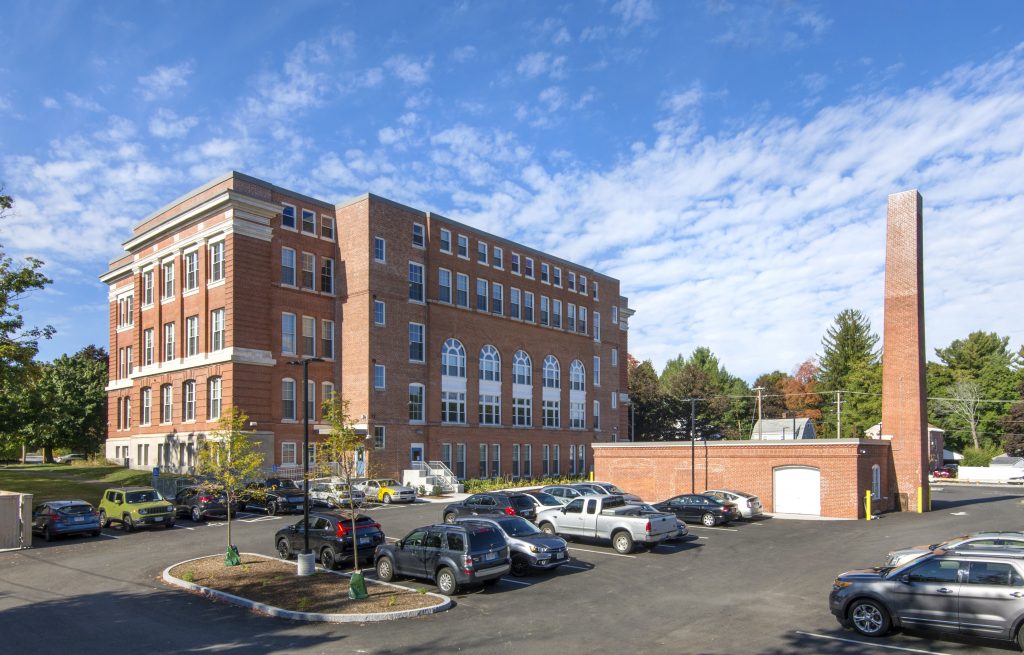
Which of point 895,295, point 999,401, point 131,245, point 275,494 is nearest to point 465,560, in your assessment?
point 275,494

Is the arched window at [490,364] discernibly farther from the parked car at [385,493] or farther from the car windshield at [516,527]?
the car windshield at [516,527]

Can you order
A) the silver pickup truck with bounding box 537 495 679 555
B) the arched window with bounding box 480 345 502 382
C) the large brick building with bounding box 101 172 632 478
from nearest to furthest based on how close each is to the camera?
the silver pickup truck with bounding box 537 495 679 555 → the large brick building with bounding box 101 172 632 478 → the arched window with bounding box 480 345 502 382

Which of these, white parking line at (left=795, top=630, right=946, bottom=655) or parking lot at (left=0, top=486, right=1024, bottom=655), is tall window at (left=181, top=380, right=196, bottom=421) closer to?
parking lot at (left=0, top=486, right=1024, bottom=655)

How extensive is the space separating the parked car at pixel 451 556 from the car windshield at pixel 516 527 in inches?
62.0

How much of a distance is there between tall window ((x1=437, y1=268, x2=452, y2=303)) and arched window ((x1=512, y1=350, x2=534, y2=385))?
943 cm

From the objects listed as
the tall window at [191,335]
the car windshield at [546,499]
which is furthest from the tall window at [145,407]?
the car windshield at [546,499]

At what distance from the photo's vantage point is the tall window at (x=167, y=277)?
54.1 meters

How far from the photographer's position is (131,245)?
57000mm

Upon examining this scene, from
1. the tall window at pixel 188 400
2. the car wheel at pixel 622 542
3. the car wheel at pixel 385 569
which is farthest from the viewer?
the tall window at pixel 188 400

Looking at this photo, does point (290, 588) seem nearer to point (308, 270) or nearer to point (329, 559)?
point (329, 559)

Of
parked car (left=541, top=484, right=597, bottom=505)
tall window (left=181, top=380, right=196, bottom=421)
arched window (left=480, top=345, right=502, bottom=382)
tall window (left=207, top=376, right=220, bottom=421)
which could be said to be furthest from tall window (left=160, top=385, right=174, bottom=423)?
parked car (left=541, top=484, right=597, bottom=505)

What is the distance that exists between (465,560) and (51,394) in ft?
226

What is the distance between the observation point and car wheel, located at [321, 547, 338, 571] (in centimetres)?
2147

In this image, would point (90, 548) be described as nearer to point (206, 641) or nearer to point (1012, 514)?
point (206, 641)
